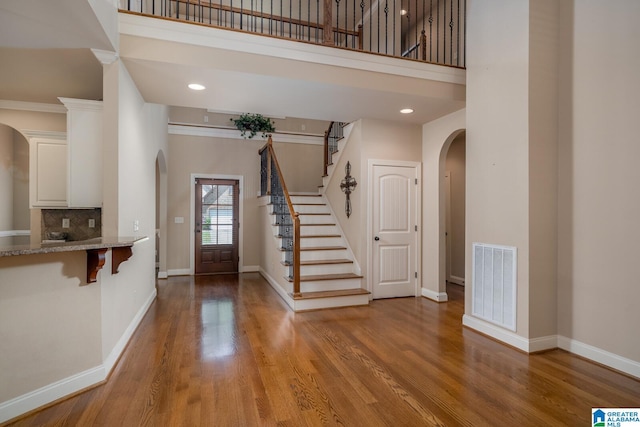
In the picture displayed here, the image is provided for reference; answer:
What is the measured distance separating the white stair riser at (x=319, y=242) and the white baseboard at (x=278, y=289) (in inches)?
31.1

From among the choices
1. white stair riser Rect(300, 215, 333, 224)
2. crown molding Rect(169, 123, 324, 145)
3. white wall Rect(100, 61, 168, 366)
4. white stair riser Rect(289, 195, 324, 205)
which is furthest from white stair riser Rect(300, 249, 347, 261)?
crown molding Rect(169, 123, 324, 145)

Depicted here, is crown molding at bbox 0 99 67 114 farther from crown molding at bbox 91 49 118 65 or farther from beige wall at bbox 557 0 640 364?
beige wall at bbox 557 0 640 364

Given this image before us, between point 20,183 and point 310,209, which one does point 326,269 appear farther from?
point 20,183

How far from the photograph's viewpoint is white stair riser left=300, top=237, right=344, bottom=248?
529 centimetres

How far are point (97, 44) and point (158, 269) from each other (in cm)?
479

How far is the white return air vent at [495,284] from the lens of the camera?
10.6 ft

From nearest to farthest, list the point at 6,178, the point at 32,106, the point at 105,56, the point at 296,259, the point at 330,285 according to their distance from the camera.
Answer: the point at 105,56, the point at 32,106, the point at 296,259, the point at 330,285, the point at 6,178

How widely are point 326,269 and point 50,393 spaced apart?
11.1ft

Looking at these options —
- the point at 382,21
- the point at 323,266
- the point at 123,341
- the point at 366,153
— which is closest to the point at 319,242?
the point at 323,266

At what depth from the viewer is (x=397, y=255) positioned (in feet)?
16.7

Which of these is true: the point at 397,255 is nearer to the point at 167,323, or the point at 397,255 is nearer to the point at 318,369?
the point at 318,369

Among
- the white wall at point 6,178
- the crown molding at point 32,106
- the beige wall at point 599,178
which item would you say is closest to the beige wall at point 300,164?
the crown molding at point 32,106

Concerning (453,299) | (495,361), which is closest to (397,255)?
(453,299)

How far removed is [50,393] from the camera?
7.29 feet
